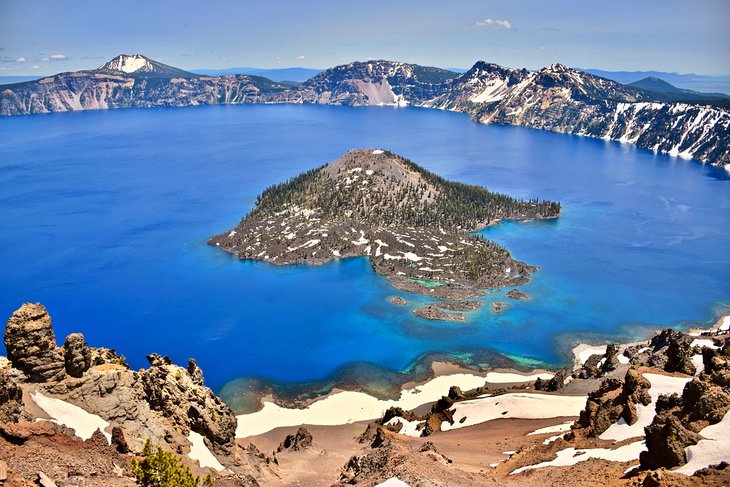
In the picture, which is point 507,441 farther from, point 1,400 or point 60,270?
point 60,270

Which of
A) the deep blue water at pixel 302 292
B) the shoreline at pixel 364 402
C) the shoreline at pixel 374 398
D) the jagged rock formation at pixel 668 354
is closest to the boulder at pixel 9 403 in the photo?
the shoreline at pixel 374 398

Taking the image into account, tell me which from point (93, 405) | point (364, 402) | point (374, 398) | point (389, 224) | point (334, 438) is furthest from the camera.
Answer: point (389, 224)

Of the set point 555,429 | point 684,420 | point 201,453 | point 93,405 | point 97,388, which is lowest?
point 555,429

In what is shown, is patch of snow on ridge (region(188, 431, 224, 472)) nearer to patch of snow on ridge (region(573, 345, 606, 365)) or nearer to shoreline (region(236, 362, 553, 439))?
shoreline (region(236, 362, 553, 439))

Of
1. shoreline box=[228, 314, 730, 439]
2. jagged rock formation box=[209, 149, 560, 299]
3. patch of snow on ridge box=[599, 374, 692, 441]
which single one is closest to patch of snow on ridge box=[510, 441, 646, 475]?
patch of snow on ridge box=[599, 374, 692, 441]

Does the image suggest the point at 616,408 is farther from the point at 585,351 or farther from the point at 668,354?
the point at 585,351

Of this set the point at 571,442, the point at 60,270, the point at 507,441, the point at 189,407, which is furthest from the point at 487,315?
the point at 60,270

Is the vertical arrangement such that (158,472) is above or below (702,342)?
above

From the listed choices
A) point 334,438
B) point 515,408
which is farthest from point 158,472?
point 515,408
